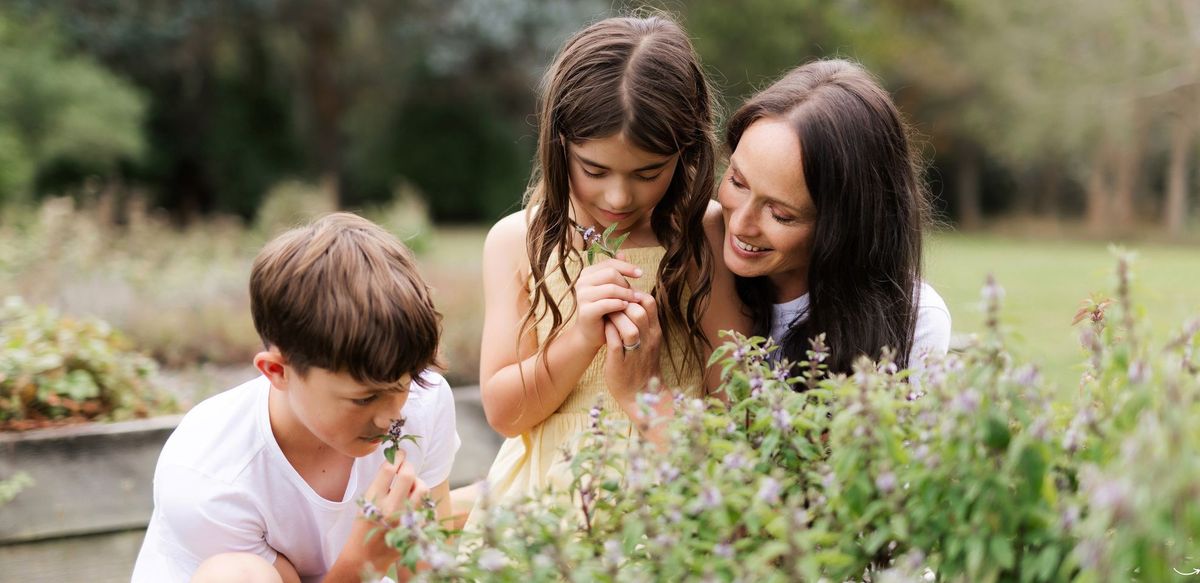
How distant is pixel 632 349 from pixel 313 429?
0.83 metres

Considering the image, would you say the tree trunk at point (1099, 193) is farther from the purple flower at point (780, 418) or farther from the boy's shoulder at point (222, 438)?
the purple flower at point (780, 418)

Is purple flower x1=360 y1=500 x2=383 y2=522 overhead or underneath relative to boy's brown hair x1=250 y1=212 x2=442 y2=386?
underneath

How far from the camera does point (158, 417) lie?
4484 millimetres

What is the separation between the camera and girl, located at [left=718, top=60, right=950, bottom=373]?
9.68ft

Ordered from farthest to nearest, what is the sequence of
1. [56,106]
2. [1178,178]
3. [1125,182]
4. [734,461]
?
[1125,182], [1178,178], [56,106], [734,461]

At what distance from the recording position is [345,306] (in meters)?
2.27

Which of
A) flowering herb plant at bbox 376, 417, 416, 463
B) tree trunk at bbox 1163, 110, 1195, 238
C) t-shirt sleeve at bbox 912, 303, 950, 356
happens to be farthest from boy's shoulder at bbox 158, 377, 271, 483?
tree trunk at bbox 1163, 110, 1195, 238

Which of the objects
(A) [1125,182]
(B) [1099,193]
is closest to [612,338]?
(A) [1125,182]

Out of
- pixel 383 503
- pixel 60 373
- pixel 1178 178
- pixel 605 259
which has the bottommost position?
pixel 1178 178

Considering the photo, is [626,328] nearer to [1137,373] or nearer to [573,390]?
[573,390]

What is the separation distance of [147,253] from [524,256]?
7.27 m

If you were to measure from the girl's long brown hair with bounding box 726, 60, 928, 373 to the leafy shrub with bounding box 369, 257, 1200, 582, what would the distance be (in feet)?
3.94

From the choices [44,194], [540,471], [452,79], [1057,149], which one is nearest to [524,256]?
[540,471]

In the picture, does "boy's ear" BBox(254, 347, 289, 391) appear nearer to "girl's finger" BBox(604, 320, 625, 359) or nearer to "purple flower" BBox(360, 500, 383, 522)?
"purple flower" BBox(360, 500, 383, 522)
